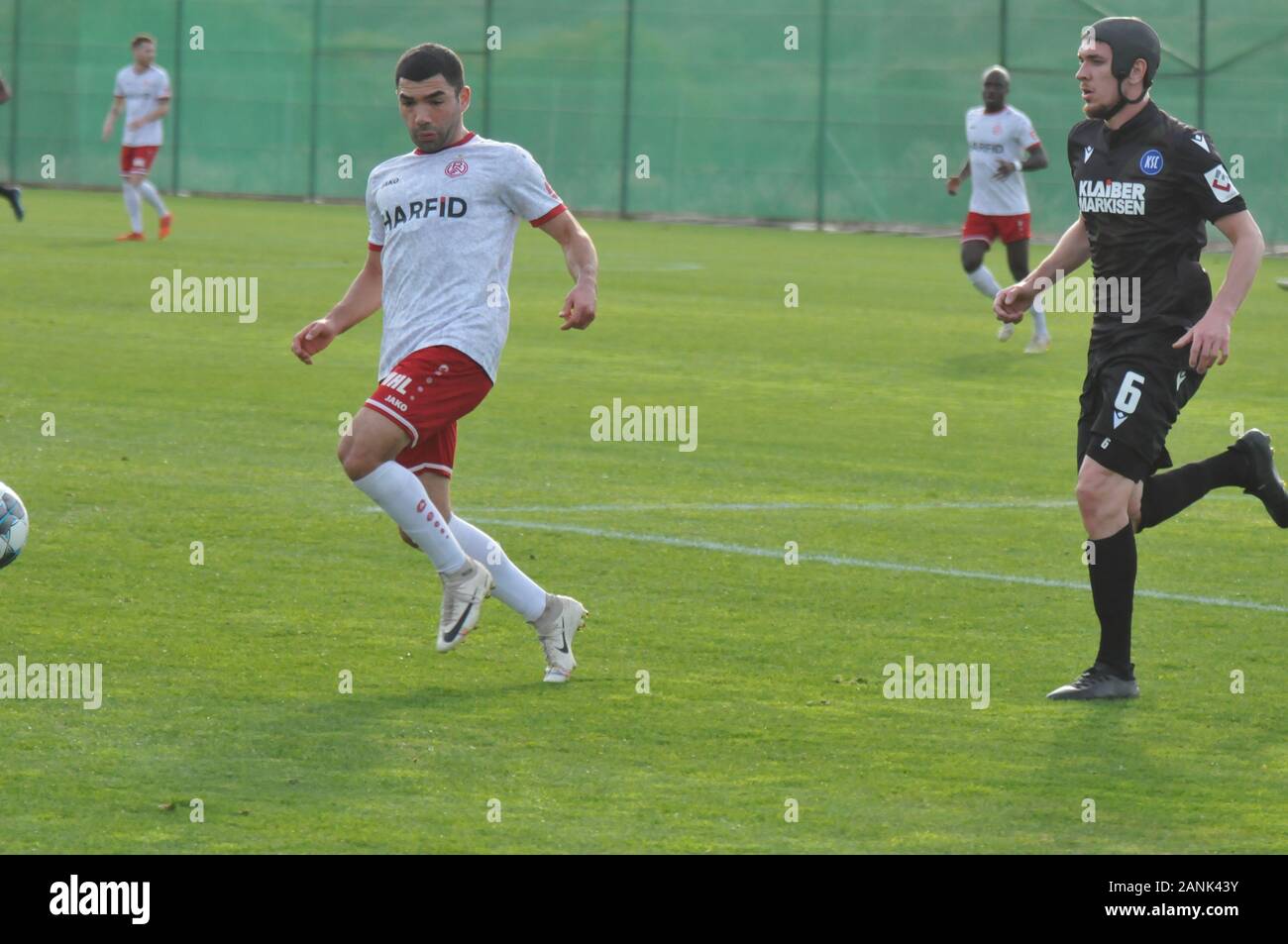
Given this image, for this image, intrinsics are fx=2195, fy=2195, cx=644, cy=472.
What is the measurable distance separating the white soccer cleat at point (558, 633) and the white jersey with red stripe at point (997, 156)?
12.3 metres

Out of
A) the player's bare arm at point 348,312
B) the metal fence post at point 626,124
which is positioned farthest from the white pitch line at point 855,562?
the metal fence post at point 626,124

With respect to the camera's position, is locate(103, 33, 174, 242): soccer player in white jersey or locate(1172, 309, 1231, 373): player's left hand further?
locate(103, 33, 174, 242): soccer player in white jersey

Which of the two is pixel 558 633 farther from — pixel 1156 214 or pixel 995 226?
pixel 995 226

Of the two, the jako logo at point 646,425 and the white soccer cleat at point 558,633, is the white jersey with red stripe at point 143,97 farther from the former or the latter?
the white soccer cleat at point 558,633

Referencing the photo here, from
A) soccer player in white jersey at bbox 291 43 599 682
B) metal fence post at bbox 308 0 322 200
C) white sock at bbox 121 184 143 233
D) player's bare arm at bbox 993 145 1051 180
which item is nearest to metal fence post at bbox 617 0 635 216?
metal fence post at bbox 308 0 322 200

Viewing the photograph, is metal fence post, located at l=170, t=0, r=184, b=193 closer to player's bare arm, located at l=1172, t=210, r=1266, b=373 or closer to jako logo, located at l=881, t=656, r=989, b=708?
jako logo, located at l=881, t=656, r=989, b=708

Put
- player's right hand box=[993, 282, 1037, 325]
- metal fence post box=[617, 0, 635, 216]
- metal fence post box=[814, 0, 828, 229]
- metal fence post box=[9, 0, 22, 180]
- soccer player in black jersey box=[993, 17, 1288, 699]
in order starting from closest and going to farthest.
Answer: soccer player in black jersey box=[993, 17, 1288, 699], player's right hand box=[993, 282, 1037, 325], metal fence post box=[814, 0, 828, 229], metal fence post box=[617, 0, 635, 216], metal fence post box=[9, 0, 22, 180]

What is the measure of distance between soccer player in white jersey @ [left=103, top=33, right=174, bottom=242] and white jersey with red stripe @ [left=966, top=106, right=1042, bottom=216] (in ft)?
34.9

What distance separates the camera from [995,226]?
61.8ft

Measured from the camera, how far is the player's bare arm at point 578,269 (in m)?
6.69

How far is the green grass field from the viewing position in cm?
554

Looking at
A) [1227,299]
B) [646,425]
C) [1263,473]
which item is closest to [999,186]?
[646,425]

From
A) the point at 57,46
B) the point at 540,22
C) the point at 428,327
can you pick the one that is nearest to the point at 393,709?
the point at 428,327
